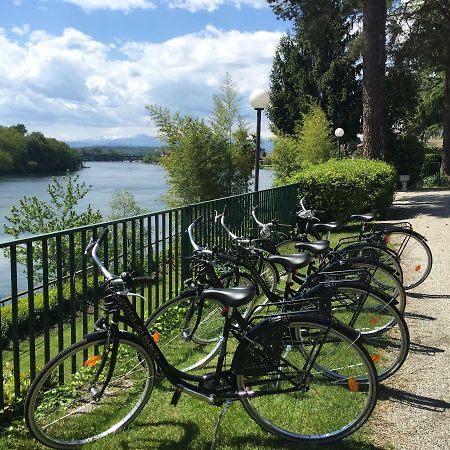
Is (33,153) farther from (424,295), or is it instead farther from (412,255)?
(424,295)

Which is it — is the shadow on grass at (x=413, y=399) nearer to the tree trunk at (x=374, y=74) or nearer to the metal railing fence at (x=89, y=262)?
the metal railing fence at (x=89, y=262)

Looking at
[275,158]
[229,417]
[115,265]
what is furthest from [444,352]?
[275,158]

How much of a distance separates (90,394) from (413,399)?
6.80ft

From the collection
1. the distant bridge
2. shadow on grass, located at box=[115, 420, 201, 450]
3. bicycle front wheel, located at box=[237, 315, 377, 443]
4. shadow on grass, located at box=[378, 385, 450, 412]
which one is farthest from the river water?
shadow on grass, located at box=[378, 385, 450, 412]

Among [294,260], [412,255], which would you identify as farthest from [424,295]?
[294,260]

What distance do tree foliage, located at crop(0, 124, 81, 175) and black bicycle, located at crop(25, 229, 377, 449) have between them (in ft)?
195

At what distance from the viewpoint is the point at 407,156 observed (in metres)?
23.8

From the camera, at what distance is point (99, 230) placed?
406 centimetres

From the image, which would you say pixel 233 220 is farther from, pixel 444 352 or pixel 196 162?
pixel 196 162

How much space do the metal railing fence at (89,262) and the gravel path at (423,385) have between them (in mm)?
1949

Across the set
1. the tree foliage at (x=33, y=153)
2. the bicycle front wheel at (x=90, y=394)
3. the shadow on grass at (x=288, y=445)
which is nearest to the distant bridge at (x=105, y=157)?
the tree foliage at (x=33, y=153)

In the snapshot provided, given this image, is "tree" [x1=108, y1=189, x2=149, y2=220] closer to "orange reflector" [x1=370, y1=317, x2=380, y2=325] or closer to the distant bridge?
"orange reflector" [x1=370, y1=317, x2=380, y2=325]

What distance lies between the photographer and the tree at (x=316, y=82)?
31.5 metres

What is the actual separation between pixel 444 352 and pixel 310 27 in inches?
640
